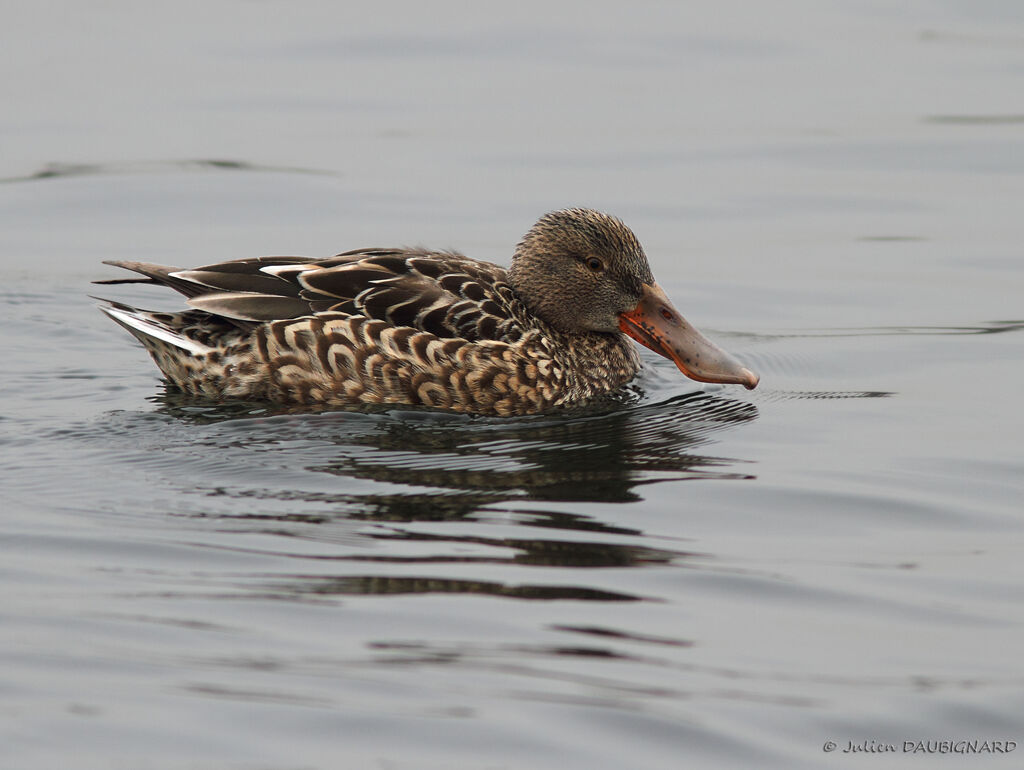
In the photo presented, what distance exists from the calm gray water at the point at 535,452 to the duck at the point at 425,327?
10.6 inches

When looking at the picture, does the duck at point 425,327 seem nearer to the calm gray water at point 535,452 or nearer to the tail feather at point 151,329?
the tail feather at point 151,329

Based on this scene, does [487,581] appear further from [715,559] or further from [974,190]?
[974,190]

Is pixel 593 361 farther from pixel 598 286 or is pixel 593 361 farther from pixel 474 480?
pixel 474 480

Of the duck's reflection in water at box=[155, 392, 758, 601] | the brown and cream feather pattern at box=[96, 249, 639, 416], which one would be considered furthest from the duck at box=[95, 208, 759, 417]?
the duck's reflection in water at box=[155, 392, 758, 601]

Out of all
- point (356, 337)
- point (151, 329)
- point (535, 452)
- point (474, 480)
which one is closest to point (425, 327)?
point (356, 337)

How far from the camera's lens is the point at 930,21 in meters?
19.7

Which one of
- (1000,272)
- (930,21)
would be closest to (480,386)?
(1000,272)

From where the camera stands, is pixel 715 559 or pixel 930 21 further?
pixel 930 21

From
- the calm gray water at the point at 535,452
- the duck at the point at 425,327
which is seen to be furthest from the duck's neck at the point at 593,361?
the calm gray water at the point at 535,452

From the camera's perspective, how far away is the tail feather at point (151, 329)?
31.1 ft

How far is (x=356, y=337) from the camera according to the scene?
9.23 meters

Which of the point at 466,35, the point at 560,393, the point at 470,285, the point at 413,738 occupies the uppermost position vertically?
A: the point at 466,35

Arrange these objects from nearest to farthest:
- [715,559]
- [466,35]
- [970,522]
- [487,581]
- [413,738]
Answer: [413,738], [487,581], [715,559], [970,522], [466,35]

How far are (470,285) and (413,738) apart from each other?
4.43m
